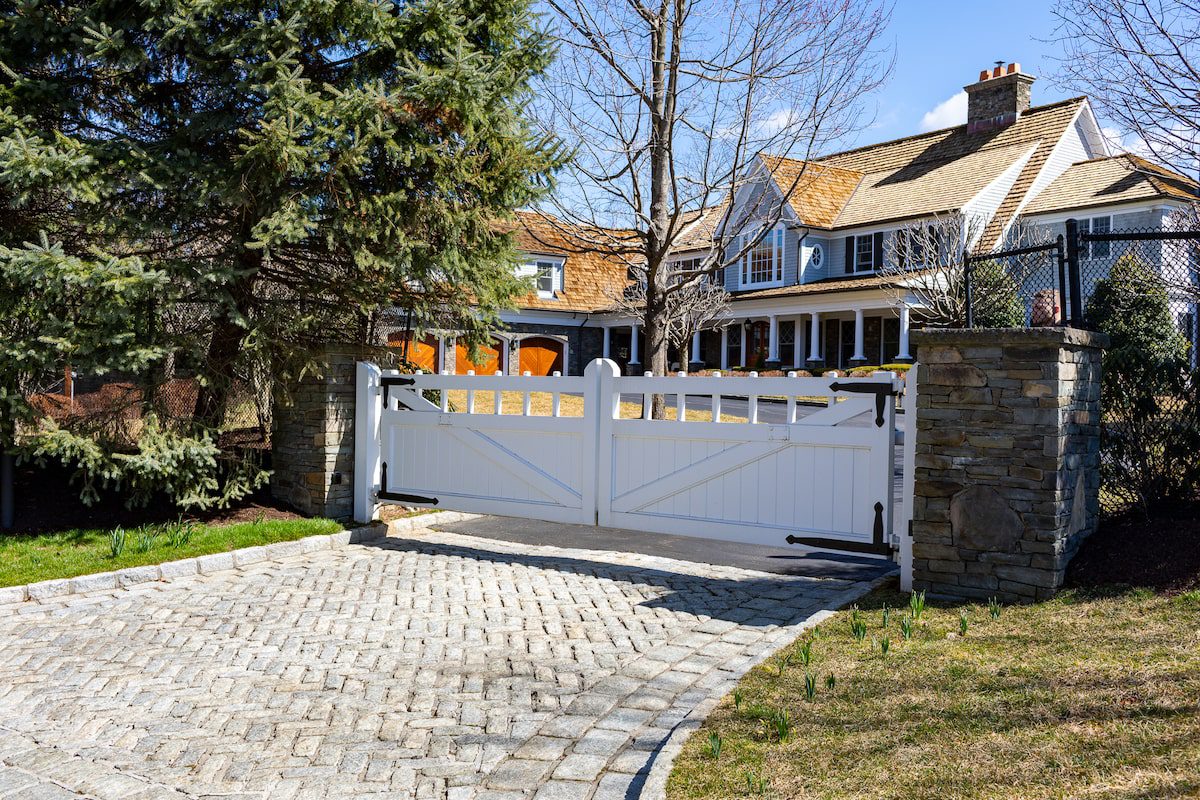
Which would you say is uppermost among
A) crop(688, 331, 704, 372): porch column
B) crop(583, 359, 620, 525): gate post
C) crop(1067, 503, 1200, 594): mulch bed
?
crop(688, 331, 704, 372): porch column

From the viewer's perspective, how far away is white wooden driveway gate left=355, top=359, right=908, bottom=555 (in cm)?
714

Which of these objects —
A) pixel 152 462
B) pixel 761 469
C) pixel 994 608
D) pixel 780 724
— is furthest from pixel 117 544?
pixel 994 608

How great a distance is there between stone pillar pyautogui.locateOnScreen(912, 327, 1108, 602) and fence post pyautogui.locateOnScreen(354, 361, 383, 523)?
5558mm

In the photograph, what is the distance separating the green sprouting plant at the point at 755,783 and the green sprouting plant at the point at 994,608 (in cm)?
279

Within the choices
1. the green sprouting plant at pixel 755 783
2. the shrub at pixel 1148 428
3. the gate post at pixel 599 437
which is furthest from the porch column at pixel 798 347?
the green sprouting plant at pixel 755 783

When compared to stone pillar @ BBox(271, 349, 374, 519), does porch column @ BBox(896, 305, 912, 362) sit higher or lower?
higher

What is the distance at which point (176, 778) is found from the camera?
3916mm

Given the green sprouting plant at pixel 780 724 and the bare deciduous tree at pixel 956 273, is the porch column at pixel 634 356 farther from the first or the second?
the green sprouting plant at pixel 780 724

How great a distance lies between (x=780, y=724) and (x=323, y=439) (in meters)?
6.69

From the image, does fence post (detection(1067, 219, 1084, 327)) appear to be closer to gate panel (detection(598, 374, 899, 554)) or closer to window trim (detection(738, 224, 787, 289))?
gate panel (detection(598, 374, 899, 554))

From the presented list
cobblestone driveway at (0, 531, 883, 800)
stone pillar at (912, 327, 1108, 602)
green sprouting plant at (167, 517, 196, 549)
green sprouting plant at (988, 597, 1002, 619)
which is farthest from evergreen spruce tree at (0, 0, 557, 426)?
green sprouting plant at (988, 597, 1002, 619)

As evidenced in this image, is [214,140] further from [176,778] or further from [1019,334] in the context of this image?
[1019,334]

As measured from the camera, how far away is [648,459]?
8.32m

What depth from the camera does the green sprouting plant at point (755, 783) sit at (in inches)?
138
